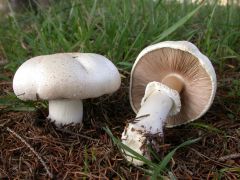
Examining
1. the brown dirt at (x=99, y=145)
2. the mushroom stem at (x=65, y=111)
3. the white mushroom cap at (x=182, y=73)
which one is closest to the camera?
the brown dirt at (x=99, y=145)

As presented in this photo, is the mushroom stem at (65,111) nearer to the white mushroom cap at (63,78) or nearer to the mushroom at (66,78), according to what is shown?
the mushroom at (66,78)

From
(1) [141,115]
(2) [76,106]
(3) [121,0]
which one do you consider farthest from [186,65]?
(3) [121,0]

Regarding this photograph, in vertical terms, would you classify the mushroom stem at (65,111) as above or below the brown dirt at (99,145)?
above

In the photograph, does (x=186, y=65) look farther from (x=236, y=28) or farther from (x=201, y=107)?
(x=236, y=28)

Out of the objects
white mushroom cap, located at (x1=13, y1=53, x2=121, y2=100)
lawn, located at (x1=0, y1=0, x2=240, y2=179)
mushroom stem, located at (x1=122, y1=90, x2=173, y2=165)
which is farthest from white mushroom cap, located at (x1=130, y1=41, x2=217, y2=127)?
white mushroom cap, located at (x1=13, y1=53, x2=121, y2=100)

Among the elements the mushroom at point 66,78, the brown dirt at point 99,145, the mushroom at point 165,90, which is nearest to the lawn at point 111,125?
the brown dirt at point 99,145

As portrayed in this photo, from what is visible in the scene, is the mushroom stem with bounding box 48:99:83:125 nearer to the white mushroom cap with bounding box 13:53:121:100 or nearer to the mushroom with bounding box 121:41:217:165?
the white mushroom cap with bounding box 13:53:121:100

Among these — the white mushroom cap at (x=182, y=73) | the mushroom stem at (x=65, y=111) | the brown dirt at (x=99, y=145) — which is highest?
the white mushroom cap at (x=182, y=73)
